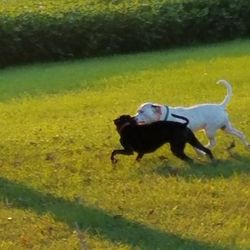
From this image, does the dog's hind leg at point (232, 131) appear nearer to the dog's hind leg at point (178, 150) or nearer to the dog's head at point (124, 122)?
the dog's hind leg at point (178, 150)

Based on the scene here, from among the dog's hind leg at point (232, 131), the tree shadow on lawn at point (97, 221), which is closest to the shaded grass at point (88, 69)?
the dog's hind leg at point (232, 131)

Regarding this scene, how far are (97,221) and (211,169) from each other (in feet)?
5.65

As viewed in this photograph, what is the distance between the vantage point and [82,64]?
19.9 metres

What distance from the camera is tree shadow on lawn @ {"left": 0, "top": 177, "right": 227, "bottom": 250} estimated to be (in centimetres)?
756

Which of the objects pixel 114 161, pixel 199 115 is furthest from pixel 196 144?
pixel 114 161

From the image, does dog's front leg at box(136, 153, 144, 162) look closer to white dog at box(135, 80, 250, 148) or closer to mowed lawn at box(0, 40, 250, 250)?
mowed lawn at box(0, 40, 250, 250)

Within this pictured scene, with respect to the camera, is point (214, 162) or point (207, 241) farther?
point (214, 162)

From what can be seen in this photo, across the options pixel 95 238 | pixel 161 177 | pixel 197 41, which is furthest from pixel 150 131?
pixel 197 41

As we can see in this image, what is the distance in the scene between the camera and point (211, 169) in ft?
31.4

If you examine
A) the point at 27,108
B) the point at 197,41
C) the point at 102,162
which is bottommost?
the point at 197,41

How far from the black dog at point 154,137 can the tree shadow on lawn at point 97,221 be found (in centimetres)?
104

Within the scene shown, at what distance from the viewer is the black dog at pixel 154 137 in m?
9.66

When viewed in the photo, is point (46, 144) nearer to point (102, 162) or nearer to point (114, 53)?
point (102, 162)

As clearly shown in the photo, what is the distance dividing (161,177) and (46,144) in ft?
7.43
